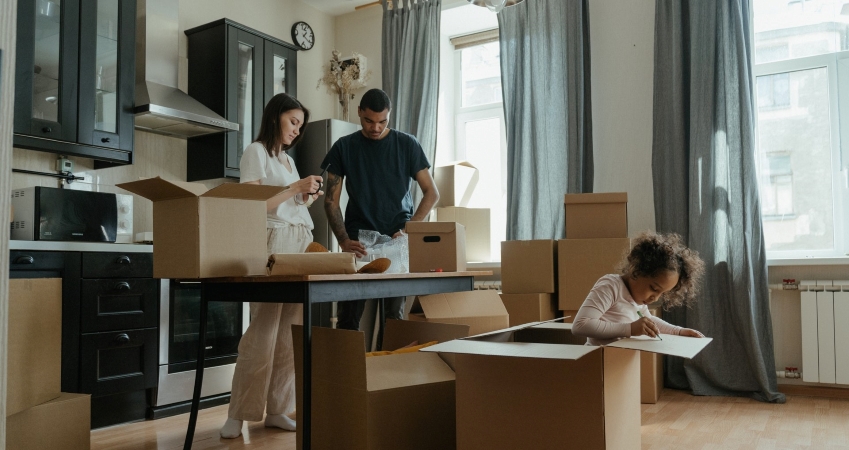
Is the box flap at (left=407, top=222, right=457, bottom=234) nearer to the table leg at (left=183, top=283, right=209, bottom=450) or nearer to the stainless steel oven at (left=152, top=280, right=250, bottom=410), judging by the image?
the table leg at (left=183, top=283, right=209, bottom=450)

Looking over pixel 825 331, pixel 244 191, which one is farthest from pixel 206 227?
pixel 825 331

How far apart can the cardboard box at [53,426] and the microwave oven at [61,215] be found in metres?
1.04

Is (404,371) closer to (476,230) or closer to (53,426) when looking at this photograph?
(53,426)

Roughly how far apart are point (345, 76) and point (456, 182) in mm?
1155

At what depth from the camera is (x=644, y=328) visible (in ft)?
5.19

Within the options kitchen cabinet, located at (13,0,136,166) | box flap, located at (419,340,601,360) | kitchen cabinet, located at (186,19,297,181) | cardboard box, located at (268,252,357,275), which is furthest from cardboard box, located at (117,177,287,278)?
kitchen cabinet, located at (186,19,297,181)

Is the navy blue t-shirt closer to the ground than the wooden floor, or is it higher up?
higher up

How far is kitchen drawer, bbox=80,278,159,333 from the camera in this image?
2873 millimetres

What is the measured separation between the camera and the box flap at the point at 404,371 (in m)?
1.79

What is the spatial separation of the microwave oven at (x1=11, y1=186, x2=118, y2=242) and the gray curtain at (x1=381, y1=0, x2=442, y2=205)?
6.12 feet

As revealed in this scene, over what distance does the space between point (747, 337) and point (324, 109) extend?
10.1ft

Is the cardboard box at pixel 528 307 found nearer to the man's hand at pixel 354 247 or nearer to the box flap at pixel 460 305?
the box flap at pixel 460 305

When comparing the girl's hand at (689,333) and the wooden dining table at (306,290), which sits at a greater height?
the wooden dining table at (306,290)

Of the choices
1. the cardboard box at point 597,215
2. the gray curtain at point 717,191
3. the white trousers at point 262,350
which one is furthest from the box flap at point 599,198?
the white trousers at point 262,350
